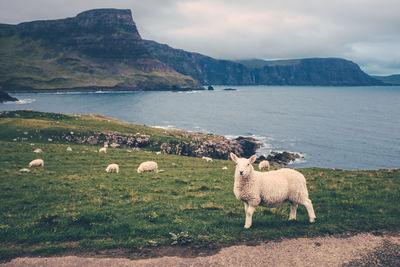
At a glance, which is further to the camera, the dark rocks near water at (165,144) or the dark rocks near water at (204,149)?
the dark rocks near water at (204,149)

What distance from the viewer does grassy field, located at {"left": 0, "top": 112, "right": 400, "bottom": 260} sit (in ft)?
35.9

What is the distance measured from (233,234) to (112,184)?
1252 centimetres

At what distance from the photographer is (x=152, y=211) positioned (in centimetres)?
1382

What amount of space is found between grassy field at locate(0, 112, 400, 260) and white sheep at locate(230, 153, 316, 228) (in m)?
1.13

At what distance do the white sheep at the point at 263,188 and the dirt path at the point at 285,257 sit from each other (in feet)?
5.89

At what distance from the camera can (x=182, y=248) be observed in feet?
34.1

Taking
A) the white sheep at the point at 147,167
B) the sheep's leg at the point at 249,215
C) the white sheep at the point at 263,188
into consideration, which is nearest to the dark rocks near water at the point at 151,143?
the white sheep at the point at 147,167

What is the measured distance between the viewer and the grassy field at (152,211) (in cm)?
1095

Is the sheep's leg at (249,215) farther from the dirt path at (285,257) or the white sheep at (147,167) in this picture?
the white sheep at (147,167)

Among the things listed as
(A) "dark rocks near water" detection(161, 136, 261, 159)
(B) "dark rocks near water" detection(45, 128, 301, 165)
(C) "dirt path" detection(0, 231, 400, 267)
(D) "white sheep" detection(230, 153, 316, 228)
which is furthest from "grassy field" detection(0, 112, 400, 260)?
(A) "dark rocks near water" detection(161, 136, 261, 159)

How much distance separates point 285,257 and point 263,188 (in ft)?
10.2

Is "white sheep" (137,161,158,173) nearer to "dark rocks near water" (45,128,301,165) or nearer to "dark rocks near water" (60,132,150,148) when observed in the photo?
"dark rocks near water" (45,128,301,165)

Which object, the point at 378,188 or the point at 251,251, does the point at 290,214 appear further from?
the point at 378,188

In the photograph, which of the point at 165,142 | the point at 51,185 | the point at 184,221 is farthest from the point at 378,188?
the point at 165,142
